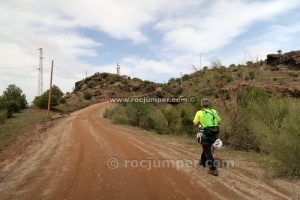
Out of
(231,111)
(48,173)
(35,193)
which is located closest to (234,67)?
(231,111)

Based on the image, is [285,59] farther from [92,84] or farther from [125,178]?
[92,84]

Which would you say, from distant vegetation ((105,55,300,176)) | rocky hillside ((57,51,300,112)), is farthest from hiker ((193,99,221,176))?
rocky hillside ((57,51,300,112))

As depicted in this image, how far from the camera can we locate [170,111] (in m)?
29.2

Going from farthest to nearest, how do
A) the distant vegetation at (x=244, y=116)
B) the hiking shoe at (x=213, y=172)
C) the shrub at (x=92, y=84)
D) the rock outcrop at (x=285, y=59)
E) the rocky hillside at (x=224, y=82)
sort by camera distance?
the shrub at (x=92, y=84)
the rock outcrop at (x=285, y=59)
the rocky hillside at (x=224, y=82)
the distant vegetation at (x=244, y=116)
the hiking shoe at (x=213, y=172)

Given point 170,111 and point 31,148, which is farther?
point 170,111

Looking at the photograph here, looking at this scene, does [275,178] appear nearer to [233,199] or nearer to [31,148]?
[233,199]

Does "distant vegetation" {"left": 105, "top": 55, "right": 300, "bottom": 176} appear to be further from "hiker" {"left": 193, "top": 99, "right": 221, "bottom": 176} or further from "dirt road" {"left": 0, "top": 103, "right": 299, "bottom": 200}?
"hiker" {"left": 193, "top": 99, "right": 221, "bottom": 176}

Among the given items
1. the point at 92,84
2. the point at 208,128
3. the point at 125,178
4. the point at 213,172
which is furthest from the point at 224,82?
the point at 92,84

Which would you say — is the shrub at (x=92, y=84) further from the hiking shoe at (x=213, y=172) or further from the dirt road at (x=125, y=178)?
the hiking shoe at (x=213, y=172)

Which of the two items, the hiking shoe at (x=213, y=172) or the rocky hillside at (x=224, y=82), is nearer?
the hiking shoe at (x=213, y=172)

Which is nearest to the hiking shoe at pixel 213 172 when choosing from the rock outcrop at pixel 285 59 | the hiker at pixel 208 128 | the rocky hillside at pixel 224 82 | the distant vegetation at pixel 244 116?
the hiker at pixel 208 128

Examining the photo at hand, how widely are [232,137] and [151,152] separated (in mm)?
Answer: 5315

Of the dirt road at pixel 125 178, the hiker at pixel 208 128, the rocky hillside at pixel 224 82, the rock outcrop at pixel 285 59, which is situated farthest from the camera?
the rock outcrop at pixel 285 59

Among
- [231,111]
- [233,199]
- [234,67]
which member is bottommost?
[233,199]
